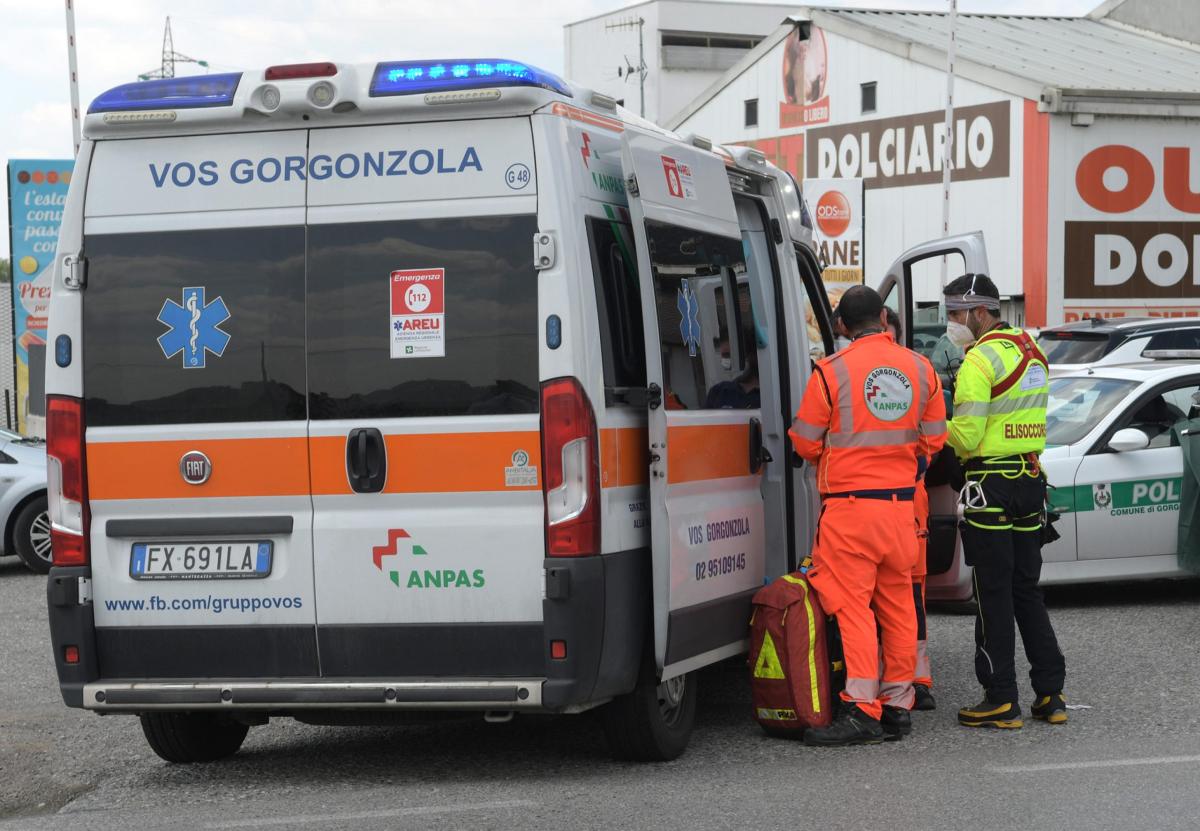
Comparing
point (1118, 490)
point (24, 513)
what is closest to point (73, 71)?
point (24, 513)

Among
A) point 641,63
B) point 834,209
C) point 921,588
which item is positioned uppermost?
point 641,63

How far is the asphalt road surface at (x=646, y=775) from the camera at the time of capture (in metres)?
5.61

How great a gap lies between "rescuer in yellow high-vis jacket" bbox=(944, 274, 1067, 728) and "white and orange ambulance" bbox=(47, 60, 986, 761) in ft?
5.02

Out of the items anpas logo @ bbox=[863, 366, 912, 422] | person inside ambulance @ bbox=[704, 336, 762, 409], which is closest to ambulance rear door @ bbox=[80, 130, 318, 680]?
person inside ambulance @ bbox=[704, 336, 762, 409]

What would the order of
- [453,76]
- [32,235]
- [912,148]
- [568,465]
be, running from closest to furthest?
[568,465], [453,76], [32,235], [912,148]

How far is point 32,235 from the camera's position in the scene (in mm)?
19625

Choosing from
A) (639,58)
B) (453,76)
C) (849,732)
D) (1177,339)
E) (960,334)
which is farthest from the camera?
(639,58)

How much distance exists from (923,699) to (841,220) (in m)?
20.8

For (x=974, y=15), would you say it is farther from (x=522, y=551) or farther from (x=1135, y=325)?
(x=522, y=551)

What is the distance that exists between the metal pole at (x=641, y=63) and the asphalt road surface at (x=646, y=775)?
202 ft

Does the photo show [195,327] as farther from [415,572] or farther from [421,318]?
[415,572]

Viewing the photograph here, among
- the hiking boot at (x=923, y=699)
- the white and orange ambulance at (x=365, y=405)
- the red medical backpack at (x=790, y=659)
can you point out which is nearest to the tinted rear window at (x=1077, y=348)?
the hiking boot at (x=923, y=699)

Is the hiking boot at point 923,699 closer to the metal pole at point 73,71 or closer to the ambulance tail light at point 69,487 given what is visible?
the ambulance tail light at point 69,487

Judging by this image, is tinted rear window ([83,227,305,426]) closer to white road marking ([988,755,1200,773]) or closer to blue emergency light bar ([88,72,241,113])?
blue emergency light bar ([88,72,241,113])
